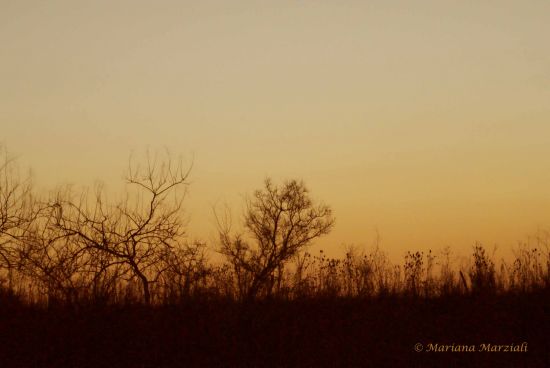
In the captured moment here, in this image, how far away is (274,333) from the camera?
13.6m

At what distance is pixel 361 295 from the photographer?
17.7m

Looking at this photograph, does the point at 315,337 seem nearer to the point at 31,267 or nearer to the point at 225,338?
the point at 225,338

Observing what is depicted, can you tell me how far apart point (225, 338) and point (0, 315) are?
18.2 feet

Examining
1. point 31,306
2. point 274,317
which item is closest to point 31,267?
point 31,306

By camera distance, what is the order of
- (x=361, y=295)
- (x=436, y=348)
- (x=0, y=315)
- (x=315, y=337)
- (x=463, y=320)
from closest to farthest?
(x=436, y=348)
(x=315, y=337)
(x=463, y=320)
(x=0, y=315)
(x=361, y=295)

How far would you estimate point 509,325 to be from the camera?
44.7 ft

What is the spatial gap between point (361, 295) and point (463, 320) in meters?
3.82

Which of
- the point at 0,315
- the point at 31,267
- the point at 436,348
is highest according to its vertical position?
the point at 31,267

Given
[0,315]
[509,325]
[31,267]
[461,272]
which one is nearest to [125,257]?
[31,267]

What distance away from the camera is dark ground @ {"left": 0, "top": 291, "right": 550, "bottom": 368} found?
39.2 feet

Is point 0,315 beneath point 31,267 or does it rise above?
beneath

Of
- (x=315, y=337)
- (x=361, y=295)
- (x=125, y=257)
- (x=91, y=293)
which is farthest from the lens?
(x=125, y=257)

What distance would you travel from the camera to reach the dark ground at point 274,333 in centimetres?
1195

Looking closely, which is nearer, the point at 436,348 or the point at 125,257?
the point at 436,348
